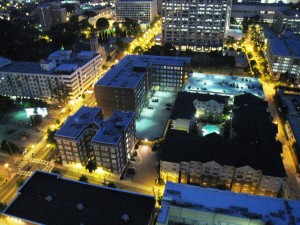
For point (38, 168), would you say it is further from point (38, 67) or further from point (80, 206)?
point (38, 67)

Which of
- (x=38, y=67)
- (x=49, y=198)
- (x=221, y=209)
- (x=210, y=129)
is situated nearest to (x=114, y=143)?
(x=49, y=198)

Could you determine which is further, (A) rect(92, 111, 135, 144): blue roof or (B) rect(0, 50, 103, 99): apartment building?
(B) rect(0, 50, 103, 99): apartment building

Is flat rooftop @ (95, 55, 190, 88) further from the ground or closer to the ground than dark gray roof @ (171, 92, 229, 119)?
further from the ground

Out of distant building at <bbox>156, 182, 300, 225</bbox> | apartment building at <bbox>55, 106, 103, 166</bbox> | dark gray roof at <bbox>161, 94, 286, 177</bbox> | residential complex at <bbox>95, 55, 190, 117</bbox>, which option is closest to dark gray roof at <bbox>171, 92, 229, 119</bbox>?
dark gray roof at <bbox>161, 94, 286, 177</bbox>

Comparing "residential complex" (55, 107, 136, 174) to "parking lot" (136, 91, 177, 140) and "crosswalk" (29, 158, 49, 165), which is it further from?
"parking lot" (136, 91, 177, 140)

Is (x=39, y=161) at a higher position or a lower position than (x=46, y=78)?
lower

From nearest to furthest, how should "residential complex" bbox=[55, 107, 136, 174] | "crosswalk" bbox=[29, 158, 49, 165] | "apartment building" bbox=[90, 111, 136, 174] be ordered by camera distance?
1. "apartment building" bbox=[90, 111, 136, 174]
2. "residential complex" bbox=[55, 107, 136, 174]
3. "crosswalk" bbox=[29, 158, 49, 165]

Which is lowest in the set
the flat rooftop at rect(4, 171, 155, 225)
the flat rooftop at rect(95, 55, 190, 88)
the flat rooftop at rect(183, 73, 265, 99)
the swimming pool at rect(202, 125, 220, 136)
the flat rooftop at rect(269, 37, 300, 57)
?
the swimming pool at rect(202, 125, 220, 136)
